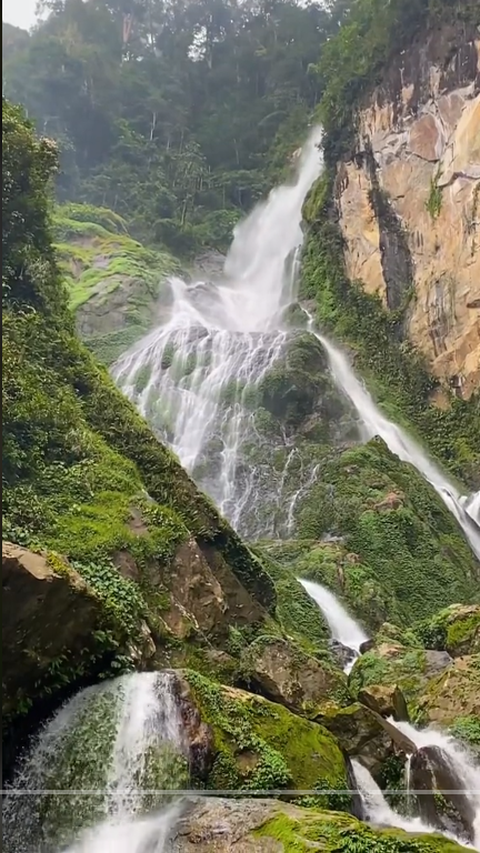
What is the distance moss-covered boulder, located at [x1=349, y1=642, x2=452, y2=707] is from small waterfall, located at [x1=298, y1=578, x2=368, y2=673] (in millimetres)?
1574

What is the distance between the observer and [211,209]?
34.7 metres

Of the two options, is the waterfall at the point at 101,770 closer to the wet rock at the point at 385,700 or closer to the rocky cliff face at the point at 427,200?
the wet rock at the point at 385,700

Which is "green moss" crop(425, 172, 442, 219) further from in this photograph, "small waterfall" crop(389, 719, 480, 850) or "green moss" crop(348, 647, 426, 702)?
"small waterfall" crop(389, 719, 480, 850)

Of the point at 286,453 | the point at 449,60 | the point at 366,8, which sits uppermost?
the point at 366,8

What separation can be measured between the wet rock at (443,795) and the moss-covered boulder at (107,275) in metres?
17.3

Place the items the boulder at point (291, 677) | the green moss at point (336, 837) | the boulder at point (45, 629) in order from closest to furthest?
the green moss at point (336, 837) → the boulder at point (45, 629) → the boulder at point (291, 677)

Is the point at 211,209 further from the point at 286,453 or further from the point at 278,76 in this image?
the point at 286,453

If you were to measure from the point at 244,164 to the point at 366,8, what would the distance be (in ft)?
39.2

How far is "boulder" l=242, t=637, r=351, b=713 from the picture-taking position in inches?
292

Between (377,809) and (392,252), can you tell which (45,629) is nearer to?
(377,809)

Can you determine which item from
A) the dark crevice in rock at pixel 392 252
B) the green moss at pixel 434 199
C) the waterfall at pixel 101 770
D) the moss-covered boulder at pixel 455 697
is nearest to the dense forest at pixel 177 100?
the dark crevice in rock at pixel 392 252

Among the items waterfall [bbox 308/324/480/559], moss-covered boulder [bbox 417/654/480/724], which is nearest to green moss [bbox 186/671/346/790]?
moss-covered boulder [bbox 417/654/480/724]

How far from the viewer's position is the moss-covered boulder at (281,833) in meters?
4.76

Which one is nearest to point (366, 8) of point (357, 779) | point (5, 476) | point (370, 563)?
point (370, 563)
